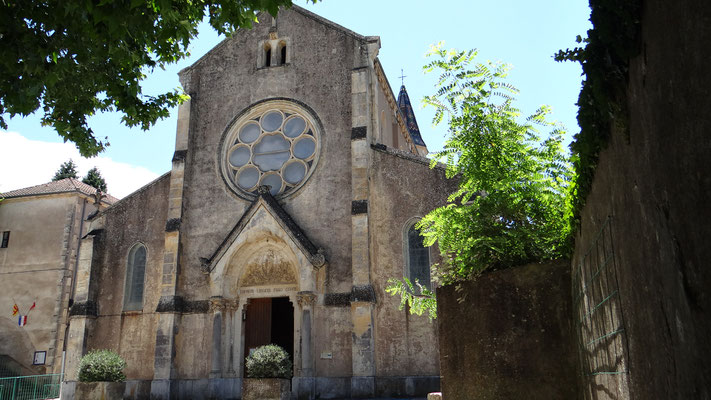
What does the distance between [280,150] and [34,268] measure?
54.7 feet

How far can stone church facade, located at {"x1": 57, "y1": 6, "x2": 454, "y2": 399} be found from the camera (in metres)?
17.6

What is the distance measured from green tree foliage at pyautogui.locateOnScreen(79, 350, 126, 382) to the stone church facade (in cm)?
204

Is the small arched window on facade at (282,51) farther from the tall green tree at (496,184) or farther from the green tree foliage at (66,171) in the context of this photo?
the green tree foliage at (66,171)

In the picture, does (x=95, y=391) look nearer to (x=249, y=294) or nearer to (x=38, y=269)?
(x=249, y=294)

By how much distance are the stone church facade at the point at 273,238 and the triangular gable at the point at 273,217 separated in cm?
5

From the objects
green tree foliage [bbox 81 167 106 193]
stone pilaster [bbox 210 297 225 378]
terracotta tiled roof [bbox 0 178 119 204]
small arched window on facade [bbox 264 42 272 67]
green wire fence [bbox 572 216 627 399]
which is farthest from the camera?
green tree foliage [bbox 81 167 106 193]

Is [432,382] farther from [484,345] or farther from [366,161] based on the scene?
[484,345]

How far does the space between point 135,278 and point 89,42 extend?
1473 cm

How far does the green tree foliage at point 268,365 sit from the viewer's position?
569 inches

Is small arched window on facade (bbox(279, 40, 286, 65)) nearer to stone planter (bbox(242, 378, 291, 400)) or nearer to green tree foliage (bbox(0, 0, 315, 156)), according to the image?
stone planter (bbox(242, 378, 291, 400))

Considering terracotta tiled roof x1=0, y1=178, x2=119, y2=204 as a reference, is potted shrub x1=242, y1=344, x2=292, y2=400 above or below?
below

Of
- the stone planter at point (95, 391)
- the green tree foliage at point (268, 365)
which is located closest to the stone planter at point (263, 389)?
the green tree foliage at point (268, 365)

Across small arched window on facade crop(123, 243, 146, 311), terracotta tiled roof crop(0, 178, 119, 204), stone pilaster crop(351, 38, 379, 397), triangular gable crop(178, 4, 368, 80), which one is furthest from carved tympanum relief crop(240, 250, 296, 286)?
terracotta tiled roof crop(0, 178, 119, 204)

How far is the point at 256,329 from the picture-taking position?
1964cm
